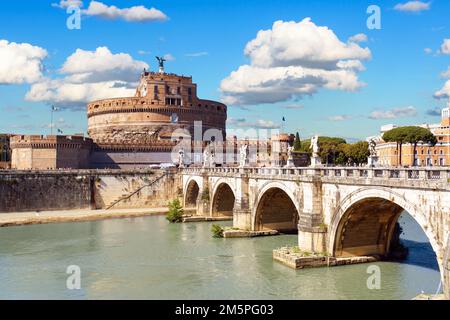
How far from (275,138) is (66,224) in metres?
42.3

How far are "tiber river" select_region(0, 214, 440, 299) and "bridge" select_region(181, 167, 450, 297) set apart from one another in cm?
144

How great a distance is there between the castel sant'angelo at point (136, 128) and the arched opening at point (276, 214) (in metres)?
34.5

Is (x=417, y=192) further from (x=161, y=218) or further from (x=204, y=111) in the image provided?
(x=204, y=111)

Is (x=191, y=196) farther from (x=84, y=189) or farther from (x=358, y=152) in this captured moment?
(x=358, y=152)

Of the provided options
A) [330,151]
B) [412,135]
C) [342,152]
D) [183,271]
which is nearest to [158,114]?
[330,151]

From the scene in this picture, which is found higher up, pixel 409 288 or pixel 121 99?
pixel 121 99

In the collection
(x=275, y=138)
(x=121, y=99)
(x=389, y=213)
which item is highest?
(x=121, y=99)

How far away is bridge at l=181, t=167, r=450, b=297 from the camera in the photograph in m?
15.5

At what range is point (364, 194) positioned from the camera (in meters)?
19.1

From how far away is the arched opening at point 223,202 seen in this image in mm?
41375

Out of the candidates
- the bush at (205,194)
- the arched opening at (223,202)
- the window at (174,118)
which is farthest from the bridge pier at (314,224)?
the window at (174,118)

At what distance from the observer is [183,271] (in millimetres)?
22875

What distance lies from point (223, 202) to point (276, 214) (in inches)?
421
